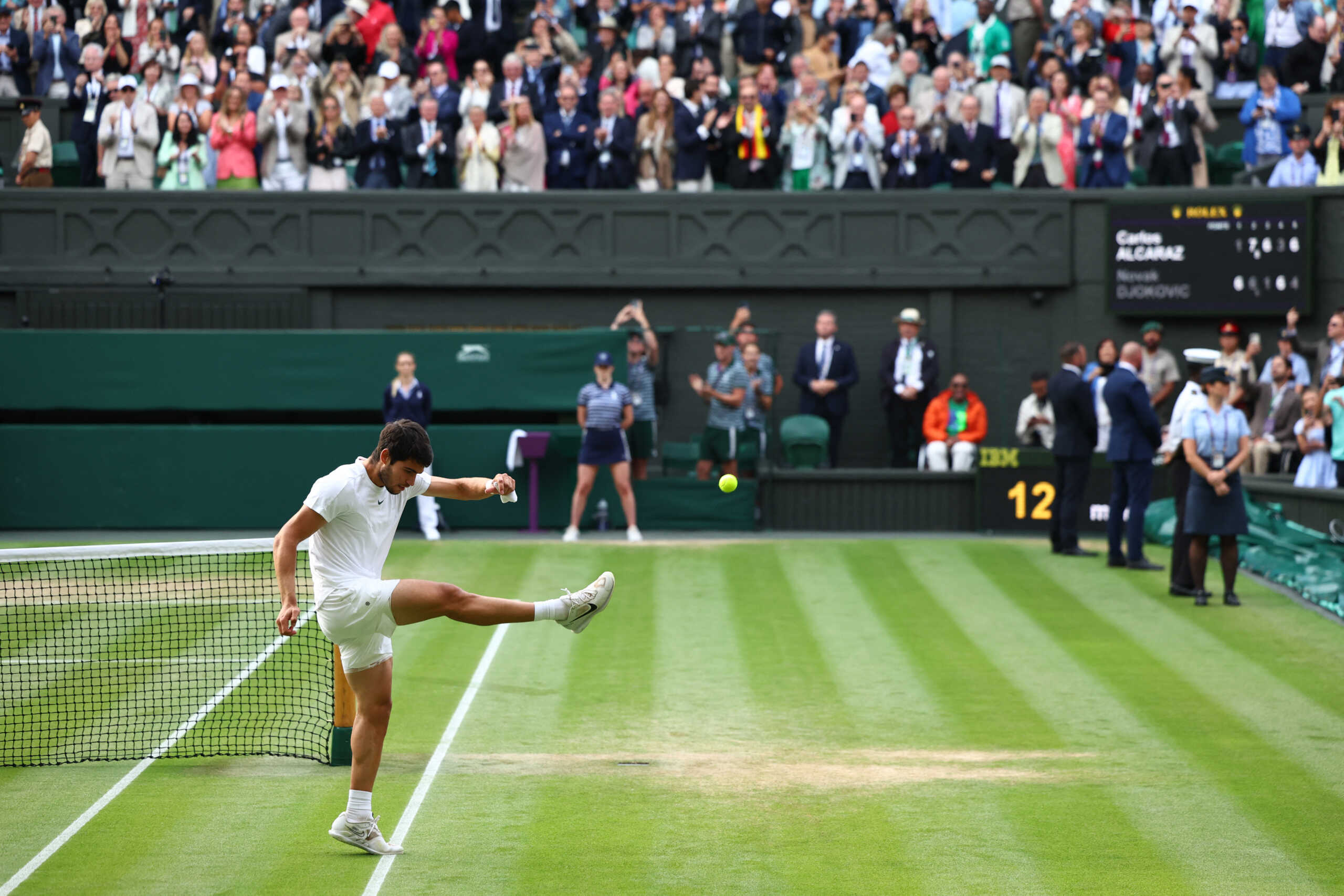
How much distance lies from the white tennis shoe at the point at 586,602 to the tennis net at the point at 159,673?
255 centimetres

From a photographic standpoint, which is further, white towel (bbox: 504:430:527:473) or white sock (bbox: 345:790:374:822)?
white towel (bbox: 504:430:527:473)

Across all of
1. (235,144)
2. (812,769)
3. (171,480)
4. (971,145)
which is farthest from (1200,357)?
(235,144)

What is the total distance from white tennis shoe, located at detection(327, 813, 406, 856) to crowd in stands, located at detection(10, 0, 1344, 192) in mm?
15987

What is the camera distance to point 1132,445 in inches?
625

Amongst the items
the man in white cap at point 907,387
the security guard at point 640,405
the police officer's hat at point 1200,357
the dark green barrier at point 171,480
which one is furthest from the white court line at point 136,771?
the man in white cap at point 907,387

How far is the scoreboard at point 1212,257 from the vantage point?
70.6 ft

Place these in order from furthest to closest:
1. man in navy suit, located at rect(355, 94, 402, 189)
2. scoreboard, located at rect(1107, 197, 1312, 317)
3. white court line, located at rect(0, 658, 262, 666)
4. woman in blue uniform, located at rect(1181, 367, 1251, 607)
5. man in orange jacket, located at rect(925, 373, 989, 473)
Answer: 1. man in navy suit, located at rect(355, 94, 402, 189)
2. scoreboard, located at rect(1107, 197, 1312, 317)
3. man in orange jacket, located at rect(925, 373, 989, 473)
4. woman in blue uniform, located at rect(1181, 367, 1251, 607)
5. white court line, located at rect(0, 658, 262, 666)

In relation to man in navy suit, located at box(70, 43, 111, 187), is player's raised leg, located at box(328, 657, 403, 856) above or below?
below

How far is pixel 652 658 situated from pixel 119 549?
14.5 feet

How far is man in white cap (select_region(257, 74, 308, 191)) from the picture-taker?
2214 centimetres

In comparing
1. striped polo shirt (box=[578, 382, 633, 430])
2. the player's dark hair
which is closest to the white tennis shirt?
the player's dark hair

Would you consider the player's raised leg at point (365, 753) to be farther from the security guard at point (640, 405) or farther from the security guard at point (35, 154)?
the security guard at point (35, 154)

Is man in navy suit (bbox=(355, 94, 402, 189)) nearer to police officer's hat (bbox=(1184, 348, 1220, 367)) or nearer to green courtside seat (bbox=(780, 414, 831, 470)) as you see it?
green courtside seat (bbox=(780, 414, 831, 470))

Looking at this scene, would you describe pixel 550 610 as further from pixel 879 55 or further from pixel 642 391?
pixel 879 55
